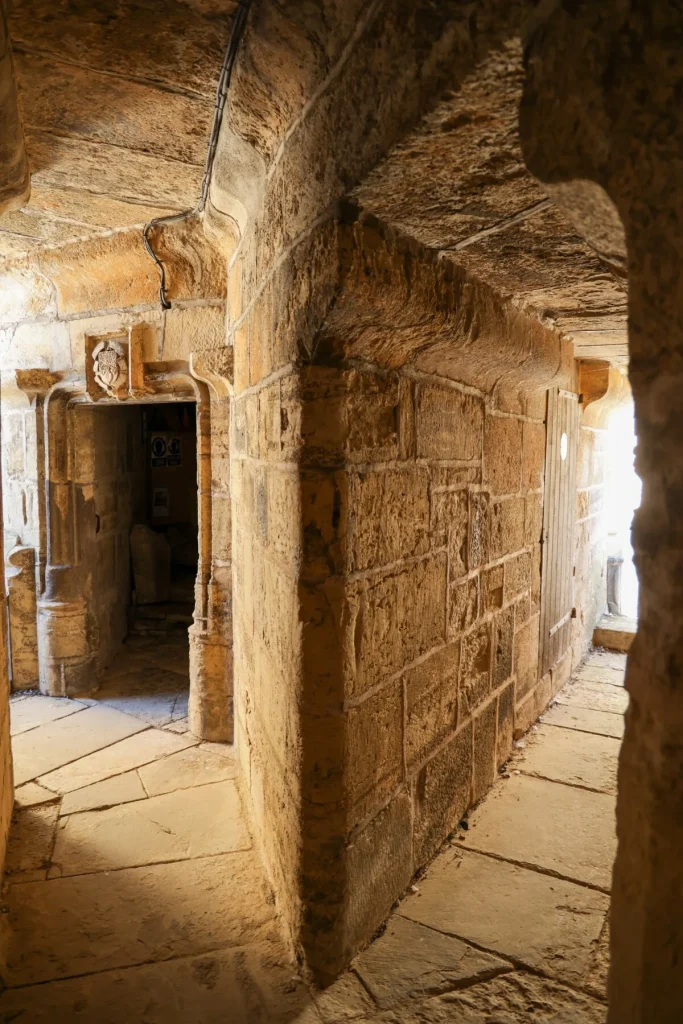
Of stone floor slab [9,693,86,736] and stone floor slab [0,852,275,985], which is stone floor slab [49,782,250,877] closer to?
stone floor slab [0,852,275,985]

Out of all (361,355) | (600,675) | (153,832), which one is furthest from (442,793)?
(600,675)

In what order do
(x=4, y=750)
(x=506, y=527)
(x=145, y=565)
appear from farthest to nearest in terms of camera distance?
(x=145, y=565) → (x=506, y=527) → (x=4, y=750)

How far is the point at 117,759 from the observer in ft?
11.6

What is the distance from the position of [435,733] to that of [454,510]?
84cm

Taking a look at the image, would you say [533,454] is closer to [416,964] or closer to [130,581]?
[416,964]

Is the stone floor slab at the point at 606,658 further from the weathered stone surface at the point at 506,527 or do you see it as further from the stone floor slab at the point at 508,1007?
the stone floor slab at the point at 508,1007

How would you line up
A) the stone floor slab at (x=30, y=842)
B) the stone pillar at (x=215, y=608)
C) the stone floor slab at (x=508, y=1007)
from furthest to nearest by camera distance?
the stone pillar at (x=215, y=608) → the stone floor slab at (x=30, y=842) → the stone floor slab at (x=508, y=1007)

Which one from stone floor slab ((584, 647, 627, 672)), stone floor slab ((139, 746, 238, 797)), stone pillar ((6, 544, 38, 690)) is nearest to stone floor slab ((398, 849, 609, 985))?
stone floor slab ((139, 746, 238, 797))

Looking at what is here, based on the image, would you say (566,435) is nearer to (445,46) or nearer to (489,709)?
(489,709)

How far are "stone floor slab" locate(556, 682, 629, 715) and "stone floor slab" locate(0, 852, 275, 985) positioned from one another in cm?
225


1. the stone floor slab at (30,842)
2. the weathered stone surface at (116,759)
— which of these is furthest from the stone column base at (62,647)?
the stone floor slab at (30,842)

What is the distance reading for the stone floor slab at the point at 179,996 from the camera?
1797mm

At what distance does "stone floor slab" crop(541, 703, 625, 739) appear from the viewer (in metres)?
3.47

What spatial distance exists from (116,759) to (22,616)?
1.51 m
